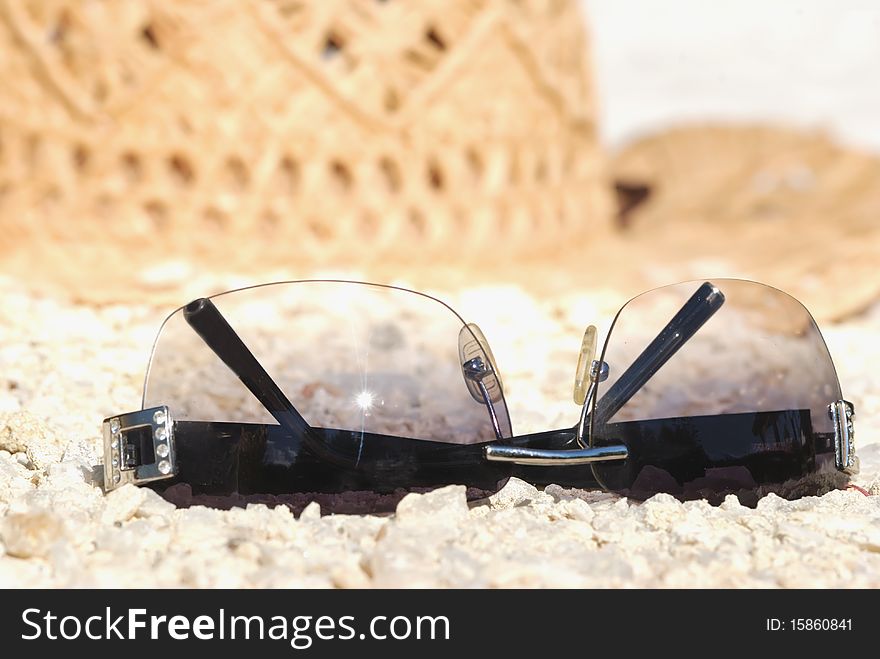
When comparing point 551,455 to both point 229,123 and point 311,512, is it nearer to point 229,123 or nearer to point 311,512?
point 311,512

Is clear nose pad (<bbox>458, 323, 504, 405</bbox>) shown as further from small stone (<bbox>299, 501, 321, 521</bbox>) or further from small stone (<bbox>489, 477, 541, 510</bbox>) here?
small stone (<bbox>299, 501, 321, 521</bbox>)

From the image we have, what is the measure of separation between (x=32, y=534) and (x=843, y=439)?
679mm

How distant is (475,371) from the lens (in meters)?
0.85

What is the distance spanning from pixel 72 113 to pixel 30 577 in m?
1.37

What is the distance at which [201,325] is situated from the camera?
82cm

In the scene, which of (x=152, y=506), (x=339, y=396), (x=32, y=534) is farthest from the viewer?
(x=339, y=396)

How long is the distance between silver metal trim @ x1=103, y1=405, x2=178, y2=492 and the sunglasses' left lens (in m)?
0.02

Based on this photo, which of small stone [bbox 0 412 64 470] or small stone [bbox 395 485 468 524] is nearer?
small stone [bbox 395 485 468 524]

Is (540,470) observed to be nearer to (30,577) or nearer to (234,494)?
(234,494)

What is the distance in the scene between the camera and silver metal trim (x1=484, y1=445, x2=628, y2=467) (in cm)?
79

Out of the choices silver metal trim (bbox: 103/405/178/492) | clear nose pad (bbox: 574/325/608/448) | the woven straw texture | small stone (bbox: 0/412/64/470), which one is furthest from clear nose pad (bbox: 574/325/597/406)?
the woven straw texture

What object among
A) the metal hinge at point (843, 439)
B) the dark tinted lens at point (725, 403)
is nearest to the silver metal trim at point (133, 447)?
the dark tinted lens at point (725, 403)

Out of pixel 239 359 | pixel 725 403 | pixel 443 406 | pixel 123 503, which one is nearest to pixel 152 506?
pixel 123 503
